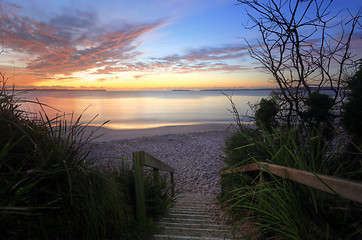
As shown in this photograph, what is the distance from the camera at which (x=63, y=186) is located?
5.82 ft

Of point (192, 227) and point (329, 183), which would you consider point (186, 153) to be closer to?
point (192, 227)

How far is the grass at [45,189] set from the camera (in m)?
1.48

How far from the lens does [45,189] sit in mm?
1667

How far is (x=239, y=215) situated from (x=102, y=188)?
2.26 meters

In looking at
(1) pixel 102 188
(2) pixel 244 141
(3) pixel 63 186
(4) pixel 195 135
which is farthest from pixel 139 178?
(4) pixel 195 135

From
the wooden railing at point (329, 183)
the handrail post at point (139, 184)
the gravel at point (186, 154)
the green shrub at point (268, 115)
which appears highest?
the green shrub at point (268, 115)

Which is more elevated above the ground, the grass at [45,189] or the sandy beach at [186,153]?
the grass at [45,189]

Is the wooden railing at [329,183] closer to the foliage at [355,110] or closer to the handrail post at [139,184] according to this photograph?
the foliage at [355,110]

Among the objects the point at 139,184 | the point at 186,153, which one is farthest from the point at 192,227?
the point at 186,153

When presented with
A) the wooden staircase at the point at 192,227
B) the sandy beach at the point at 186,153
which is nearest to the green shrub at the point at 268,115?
the wooden staircase at the point at 192,227

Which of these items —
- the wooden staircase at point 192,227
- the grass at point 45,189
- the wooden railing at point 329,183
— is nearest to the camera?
the wooden railing at point 329,183

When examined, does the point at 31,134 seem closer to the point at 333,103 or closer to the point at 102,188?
the point at 102,188

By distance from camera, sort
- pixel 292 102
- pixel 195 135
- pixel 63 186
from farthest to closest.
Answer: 1. pixel 195 135
2. pixel 292 102
3. pixel 63 186

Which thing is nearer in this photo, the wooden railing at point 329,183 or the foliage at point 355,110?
the wooden railing at point 329,183
